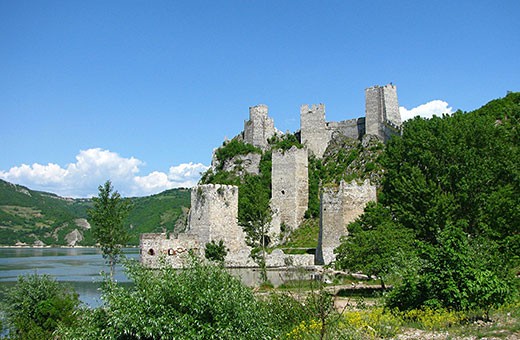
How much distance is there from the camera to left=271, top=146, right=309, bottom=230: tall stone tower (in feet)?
149

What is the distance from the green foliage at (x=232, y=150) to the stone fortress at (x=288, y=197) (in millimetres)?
633

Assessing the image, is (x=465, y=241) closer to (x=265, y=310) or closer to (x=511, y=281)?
(x=511, y=281)

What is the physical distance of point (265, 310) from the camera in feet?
41.9

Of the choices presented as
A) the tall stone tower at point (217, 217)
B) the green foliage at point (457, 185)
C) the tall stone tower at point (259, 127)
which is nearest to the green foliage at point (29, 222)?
the tall stone tower at point (259, 127)

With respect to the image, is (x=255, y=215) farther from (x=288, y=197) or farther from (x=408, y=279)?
(x=408, y=279)

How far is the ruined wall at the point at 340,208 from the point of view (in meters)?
31.2

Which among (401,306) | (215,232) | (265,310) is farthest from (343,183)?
(265,310)

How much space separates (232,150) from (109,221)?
89.7 ft

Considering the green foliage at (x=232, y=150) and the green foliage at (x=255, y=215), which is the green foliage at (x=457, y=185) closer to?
the green foliage at (x=255, y=215)

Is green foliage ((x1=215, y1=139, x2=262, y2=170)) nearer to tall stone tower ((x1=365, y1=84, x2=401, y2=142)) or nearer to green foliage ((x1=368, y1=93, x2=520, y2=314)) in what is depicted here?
tall stone tower ((x1=365, y1=84, x2=401, y2=142))

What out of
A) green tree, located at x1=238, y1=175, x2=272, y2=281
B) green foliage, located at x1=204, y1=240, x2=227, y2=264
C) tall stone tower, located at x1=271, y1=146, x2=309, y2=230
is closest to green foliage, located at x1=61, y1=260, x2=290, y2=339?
green tree, located at x1=238, y1=175, x2=272, y2=281

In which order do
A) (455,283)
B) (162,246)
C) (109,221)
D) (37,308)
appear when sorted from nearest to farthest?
(455,283), (37,308), (109,221), (162,246)

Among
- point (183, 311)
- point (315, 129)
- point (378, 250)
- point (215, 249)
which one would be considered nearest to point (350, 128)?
point (315, 129)

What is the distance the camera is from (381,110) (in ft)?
163
